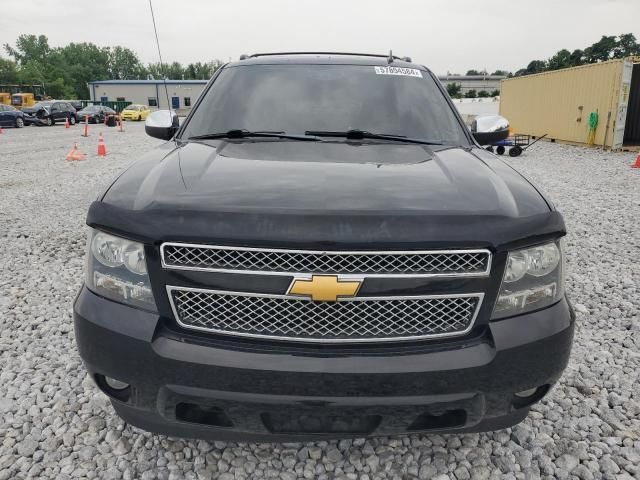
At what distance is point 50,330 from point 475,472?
297cm

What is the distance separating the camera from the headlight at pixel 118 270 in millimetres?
1822

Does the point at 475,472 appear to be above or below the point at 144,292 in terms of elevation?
below

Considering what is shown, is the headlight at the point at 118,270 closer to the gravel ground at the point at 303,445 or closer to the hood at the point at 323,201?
the hood at the point at 323,201

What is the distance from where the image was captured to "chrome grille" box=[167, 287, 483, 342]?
1.73m

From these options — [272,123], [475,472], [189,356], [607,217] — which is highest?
[272,123]

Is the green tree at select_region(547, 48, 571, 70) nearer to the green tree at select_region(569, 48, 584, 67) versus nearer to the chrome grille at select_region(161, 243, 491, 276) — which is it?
the green tree at select_region(569, 48, 584, 67)

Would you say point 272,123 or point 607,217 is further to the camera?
point 607,217

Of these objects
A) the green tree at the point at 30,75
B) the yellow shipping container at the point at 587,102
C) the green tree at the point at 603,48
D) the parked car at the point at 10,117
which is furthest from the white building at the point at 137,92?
the green tree at the point at 603,48

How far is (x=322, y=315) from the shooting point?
68.2 inches

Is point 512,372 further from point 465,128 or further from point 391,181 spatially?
point 465,128

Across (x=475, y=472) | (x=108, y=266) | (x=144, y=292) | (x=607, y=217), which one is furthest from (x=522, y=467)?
(x=607, y=217)

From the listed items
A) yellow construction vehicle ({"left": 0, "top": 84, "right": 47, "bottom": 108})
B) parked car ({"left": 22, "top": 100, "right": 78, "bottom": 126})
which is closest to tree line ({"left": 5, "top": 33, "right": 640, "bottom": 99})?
yellow construction vehicle ({"left": 0, "top": 84, "right": 47, "bottom": 108})

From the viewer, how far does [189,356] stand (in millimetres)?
1716

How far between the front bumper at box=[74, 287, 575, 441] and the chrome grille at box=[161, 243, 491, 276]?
260mm
